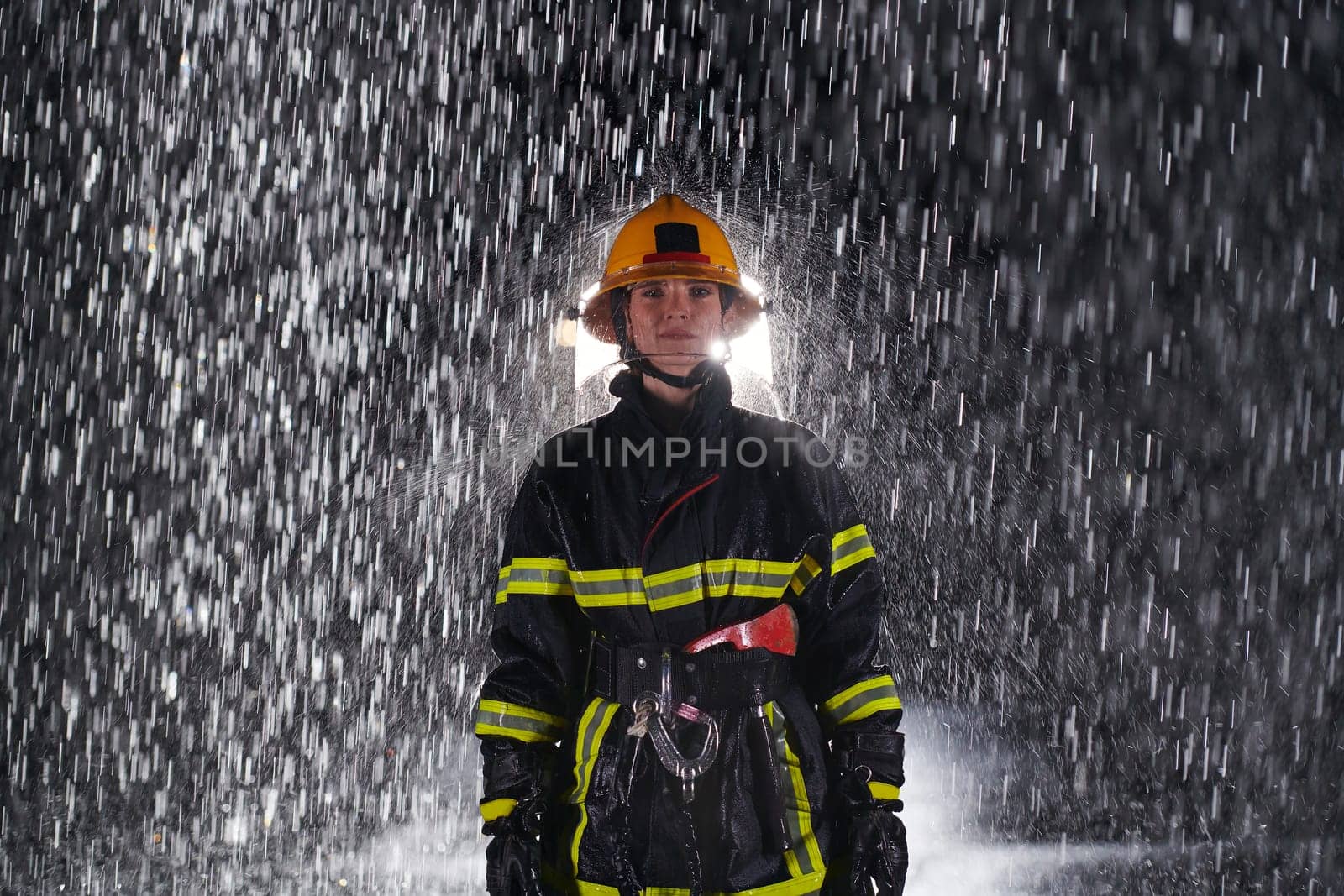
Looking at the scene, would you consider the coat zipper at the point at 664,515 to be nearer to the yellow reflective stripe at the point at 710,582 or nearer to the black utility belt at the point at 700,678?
the yellow reflective stripe at the point at 710,582

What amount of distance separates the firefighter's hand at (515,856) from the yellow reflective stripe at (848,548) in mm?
868

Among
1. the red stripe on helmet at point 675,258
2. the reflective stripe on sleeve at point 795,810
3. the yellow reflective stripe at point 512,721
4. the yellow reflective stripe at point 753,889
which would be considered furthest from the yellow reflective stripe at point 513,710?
the red stripe on helmet at point 675,258

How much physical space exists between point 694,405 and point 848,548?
1.64 feet

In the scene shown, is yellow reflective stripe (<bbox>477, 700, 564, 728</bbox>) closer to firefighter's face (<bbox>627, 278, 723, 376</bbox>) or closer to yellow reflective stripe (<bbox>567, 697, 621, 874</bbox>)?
yellow reflective stripe (<bbox>567, 697, 621, 874</bbox>)

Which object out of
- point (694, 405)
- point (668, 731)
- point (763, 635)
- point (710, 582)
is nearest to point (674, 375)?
point (694, 405)

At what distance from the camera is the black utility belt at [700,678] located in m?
1.90

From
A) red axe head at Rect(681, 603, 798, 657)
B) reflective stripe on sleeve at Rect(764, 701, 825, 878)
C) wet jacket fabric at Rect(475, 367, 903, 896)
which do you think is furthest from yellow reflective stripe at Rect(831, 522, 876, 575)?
reflective stripe on sleeve at Rect(764, 701, 825, 878)

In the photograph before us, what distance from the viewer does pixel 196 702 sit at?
677cm

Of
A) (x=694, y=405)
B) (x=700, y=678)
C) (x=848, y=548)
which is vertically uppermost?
(x=694, y=405)

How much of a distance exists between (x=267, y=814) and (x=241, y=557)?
262 centimetres

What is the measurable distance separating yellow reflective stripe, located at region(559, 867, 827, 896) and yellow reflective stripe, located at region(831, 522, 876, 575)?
0.65 metres

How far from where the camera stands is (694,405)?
6.93 ft

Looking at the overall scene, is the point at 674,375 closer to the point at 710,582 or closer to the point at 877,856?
the point at 710,582

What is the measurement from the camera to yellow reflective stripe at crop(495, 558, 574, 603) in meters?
2.03
